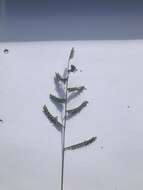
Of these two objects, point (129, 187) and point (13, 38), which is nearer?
point (129, 187)

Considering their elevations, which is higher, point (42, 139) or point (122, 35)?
point (122, 35)

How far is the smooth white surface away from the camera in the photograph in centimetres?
164

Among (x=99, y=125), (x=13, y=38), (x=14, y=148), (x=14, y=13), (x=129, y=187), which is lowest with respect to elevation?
(x=129, y=187)

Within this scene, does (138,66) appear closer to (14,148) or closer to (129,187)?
(129,187)

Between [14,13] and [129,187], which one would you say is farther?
[14,13]

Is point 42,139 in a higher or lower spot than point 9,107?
lower

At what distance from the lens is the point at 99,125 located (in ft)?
5.46

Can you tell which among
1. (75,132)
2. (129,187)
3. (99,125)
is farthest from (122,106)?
(129,187)

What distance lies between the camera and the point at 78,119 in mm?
1681

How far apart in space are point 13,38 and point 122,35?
1.61 feet

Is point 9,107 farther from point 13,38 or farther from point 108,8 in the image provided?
point 108,8

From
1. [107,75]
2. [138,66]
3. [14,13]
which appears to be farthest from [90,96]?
[14,13]

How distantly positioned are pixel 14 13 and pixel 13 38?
12cm

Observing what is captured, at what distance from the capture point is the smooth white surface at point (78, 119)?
1642 mm
